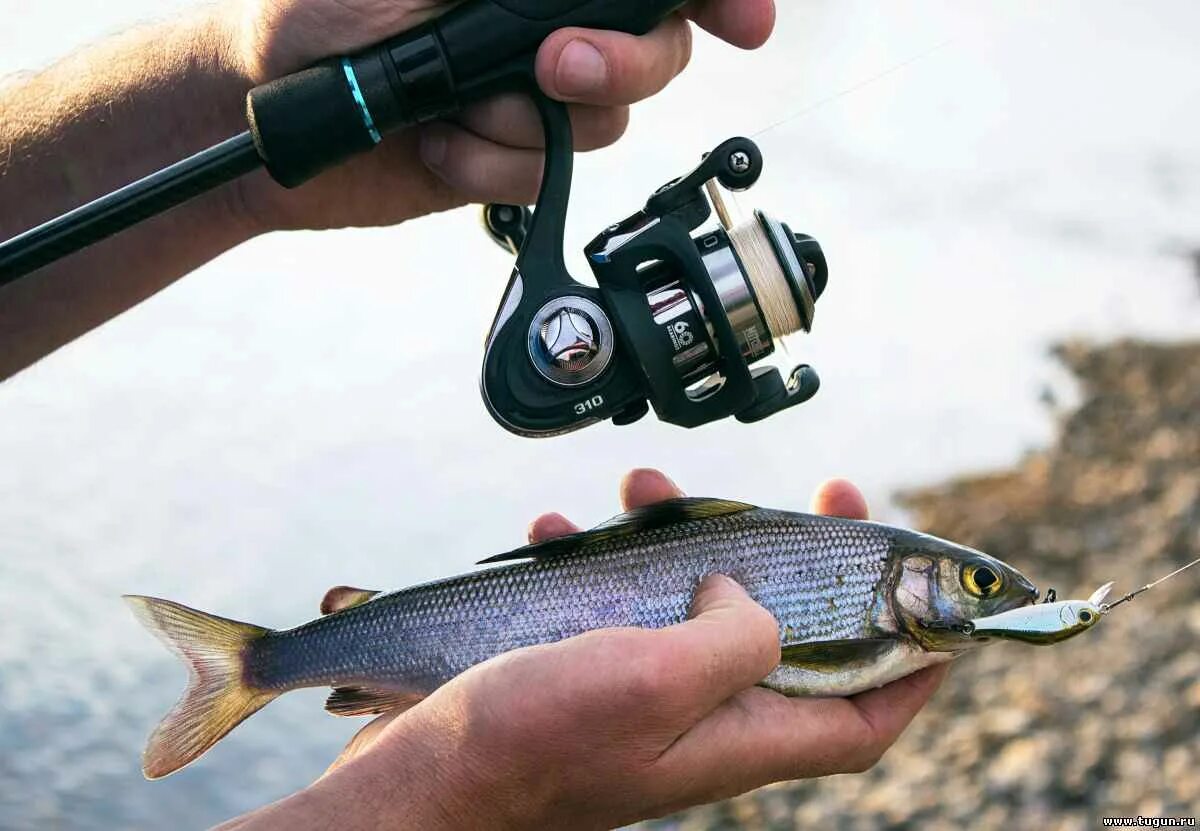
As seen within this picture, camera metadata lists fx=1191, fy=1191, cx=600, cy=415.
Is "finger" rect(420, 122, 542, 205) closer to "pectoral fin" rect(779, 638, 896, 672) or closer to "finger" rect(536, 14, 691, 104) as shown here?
"finger" rect(536, 14, 691, 104)

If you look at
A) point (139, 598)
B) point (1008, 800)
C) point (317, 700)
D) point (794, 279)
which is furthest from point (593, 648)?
point (317, 700)

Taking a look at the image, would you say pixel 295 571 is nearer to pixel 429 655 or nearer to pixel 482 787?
pixel 429 655

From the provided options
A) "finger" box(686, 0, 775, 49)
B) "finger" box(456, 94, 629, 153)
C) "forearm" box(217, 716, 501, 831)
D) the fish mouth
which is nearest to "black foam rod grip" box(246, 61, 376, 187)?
"finger" box(456, 94, 629, 153)

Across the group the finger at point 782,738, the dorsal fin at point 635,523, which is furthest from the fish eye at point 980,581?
the dorsal fin at point 635,523

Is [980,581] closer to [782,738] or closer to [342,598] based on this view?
[782,738]

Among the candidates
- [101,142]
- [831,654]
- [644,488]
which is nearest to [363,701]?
[644,488]

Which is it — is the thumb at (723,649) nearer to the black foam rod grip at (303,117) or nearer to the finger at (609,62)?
the finger at (609,62)
